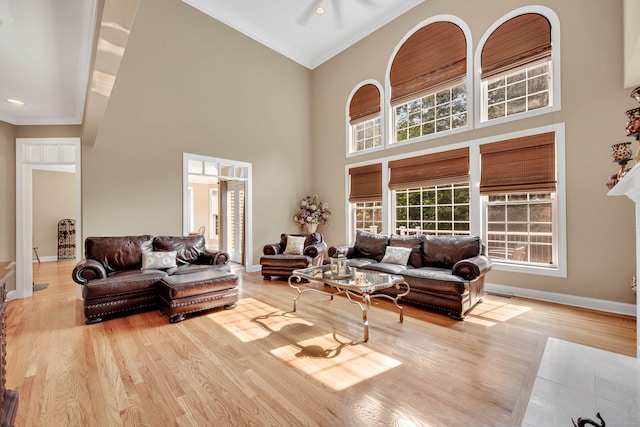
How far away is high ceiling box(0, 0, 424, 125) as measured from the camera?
2.15 meters

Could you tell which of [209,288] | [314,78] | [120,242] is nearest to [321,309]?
[209,288]

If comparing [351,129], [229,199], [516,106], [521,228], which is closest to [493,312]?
[521,228]

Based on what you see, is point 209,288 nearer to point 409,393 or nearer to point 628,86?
point 409,393

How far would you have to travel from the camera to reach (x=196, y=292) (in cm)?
329

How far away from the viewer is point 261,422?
1612 millimetres

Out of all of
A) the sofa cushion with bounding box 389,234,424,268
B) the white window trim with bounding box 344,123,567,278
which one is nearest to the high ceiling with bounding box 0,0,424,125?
the white window trim with bounding box 344,123,567,278

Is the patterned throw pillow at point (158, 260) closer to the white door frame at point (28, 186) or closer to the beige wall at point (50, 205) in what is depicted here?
the white door frame at point (28, 186)

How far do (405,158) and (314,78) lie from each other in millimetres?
3748

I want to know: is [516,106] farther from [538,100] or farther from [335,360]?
[335,360]

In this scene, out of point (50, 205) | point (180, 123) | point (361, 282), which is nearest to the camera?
point (361, 282)

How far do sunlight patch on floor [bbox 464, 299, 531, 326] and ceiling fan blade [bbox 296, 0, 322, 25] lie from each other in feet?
19.1

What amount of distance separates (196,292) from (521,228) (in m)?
4.72

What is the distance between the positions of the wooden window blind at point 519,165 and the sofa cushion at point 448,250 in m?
0.99

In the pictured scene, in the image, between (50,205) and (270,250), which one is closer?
(270,250)
